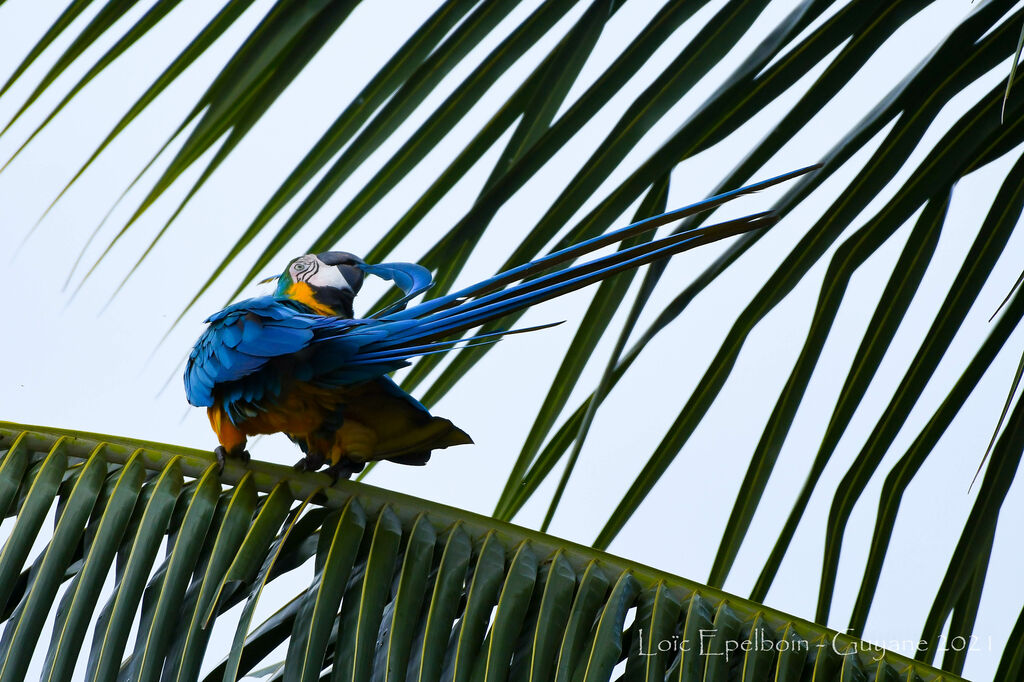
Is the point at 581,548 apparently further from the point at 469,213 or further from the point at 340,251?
the point at 340,251

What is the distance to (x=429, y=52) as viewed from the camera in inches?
30.0

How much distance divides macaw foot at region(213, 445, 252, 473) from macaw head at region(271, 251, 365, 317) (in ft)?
0.69

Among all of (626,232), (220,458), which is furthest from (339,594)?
(626,232)

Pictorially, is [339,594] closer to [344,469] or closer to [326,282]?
[344,469]

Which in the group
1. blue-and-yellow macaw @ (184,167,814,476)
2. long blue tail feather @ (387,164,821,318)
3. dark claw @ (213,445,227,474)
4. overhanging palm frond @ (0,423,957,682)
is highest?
long blue tail feather @ (387,164,821,318)

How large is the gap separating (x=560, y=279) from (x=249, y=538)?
0.32 m

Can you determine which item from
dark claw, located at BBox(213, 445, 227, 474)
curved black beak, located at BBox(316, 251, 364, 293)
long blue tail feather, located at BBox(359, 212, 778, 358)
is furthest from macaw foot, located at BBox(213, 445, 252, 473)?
curved black beak, located at BBox(316, 251, 364, 293)

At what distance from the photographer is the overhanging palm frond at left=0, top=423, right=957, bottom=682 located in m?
0.67

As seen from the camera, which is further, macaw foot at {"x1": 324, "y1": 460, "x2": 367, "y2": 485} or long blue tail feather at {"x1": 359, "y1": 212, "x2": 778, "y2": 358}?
macaw foot at {"x1": 324, "y1": 460, "x2": 367, "y2": 485}

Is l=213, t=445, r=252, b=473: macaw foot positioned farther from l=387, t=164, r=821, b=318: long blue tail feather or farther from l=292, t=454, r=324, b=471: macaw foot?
l=387, t=164, r=821, b=318: long blue tail feather

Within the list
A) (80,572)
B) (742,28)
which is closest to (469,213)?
(742,28)

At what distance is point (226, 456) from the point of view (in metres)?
0.83

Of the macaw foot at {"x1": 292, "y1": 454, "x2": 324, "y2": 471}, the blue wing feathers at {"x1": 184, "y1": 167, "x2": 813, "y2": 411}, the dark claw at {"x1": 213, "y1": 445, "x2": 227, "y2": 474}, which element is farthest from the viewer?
the macaw foot at {"x1": 292, "y1": 454, "x2": 324, "y2": 471}

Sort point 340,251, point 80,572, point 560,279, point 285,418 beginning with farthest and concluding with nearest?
point 340,251, point 285,418, point 80,572, point 560,279
